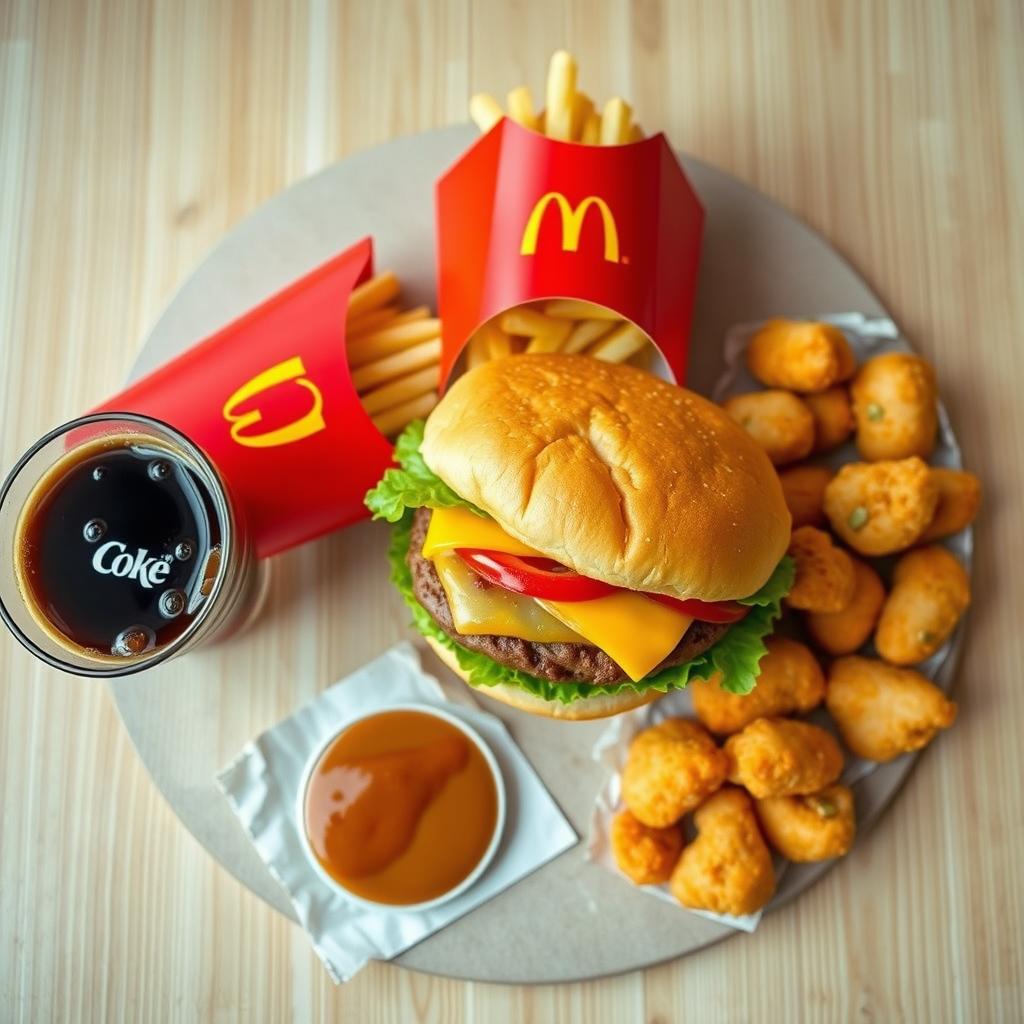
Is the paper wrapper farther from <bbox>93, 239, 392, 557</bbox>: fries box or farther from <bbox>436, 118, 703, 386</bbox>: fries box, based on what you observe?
<bbox>436, 118, 703, 386</bbox>: fries box

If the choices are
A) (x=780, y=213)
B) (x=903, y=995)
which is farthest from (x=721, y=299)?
(x=903, y=995)

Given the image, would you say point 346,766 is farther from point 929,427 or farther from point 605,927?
point 929,427

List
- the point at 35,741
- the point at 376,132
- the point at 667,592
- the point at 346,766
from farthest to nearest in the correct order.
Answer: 1. the point at 376,132
2. the point at 35,741
3. the point at 346,766
4. the point at 667,592

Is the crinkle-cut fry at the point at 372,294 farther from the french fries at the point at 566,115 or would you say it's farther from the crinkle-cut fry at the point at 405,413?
the french fries at the point at 566,115

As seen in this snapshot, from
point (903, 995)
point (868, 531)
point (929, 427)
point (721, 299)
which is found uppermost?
point (721, 299)

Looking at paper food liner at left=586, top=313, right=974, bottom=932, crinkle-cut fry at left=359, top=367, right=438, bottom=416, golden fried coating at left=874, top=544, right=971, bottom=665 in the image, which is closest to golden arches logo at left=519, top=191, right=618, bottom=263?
crinkle-cut fry at left=359, top=367, right=438, bottom=416

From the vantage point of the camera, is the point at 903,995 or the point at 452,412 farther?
the point at 903,995
